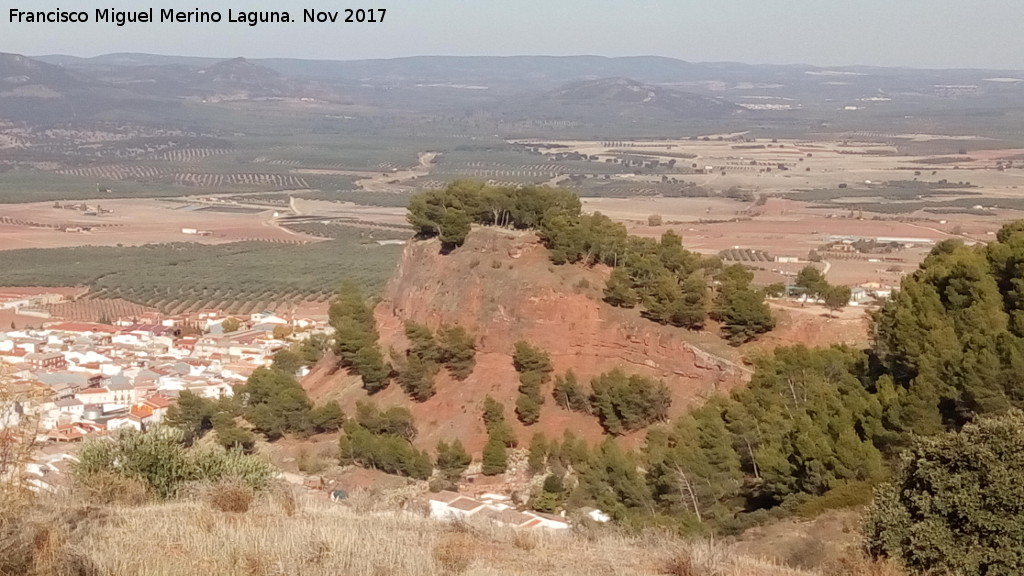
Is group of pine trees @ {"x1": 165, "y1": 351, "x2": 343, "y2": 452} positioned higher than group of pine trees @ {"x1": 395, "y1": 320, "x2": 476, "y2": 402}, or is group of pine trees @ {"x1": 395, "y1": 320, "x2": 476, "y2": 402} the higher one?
group of pine trees @ {"x1": 395, "y1": 320, "x2": 476, "y2": 402}

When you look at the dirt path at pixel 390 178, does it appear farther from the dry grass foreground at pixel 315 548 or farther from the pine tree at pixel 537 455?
the dry grass foreground at pixel 315 548

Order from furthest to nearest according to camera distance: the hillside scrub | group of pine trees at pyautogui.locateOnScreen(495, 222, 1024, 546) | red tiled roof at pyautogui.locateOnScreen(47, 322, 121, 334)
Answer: red tiled roof at pyautogui.locateOnScreen(47, 322, 121, 334)
group of pine trees at pyautogui.locateOnScreen(495, 222, 1024, 546)
the hillside scrub

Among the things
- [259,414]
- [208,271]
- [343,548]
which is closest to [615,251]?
[259,414]

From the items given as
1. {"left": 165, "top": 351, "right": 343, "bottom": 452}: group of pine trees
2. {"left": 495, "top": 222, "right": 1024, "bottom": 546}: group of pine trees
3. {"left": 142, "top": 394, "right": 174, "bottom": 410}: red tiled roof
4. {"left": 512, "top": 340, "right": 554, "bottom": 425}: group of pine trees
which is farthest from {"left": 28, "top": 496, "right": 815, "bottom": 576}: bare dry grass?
{"left": 142, "top": 394, "right": 174, "bottom": 410}: red tiled roof

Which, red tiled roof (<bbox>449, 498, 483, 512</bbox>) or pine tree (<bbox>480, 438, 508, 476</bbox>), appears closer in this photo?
red tiled roof (<bbox>449, 498, 483, 512</bbox>)

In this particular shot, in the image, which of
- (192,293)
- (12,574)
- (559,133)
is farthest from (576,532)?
(559,133)

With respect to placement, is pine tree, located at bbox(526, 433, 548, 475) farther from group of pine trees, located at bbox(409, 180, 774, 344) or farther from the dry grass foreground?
the dry grass foreground

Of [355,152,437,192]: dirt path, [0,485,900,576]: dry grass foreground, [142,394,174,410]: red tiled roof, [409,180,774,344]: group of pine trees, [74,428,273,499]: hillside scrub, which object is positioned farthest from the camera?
[355,152,437,192]: dirt path
